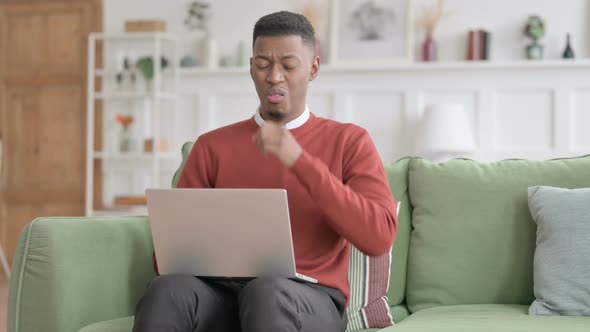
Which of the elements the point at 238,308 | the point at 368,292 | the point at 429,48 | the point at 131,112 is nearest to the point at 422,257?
the point at 368,292

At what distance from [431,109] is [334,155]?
10.6 ft

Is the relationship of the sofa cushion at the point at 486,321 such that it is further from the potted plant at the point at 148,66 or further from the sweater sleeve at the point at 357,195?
the potted plant at the point at 148,66

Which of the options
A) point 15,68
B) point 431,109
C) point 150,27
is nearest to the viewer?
point 431,109

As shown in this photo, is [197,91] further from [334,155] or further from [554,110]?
[334,155]

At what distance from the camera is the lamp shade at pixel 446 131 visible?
5.16 m

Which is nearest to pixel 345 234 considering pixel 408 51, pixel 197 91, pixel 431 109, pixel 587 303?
pixel 587 303

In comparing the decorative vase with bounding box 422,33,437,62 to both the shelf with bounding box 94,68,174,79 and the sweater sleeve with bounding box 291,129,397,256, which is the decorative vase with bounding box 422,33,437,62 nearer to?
the shelf with bounding box 94,68,174,79

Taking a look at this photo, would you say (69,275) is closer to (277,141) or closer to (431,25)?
(277,141)

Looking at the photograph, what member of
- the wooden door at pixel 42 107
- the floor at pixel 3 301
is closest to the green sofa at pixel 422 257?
the floor at pixel 3 301

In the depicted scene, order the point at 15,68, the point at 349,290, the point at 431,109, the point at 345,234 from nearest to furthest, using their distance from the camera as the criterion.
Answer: the point at 345,234, the point at 349,290, the point at 431,109, the point at 15,68

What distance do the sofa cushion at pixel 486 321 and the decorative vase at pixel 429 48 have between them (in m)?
3.37

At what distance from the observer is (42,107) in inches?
252

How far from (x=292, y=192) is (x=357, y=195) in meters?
0.21

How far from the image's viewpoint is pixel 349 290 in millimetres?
2152
